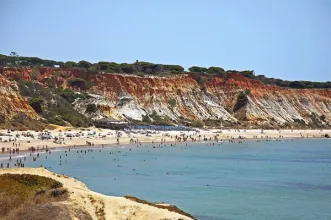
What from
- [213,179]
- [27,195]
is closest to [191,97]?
[213,179]

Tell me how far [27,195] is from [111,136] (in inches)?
2541

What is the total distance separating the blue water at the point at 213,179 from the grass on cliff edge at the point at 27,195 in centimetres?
987

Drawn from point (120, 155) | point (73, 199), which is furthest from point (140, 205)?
point (120, 155)

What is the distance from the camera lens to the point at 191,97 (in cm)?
12181

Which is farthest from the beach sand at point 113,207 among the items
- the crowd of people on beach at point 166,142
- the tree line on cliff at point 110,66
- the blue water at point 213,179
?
the tree line on cliff at point 110,66

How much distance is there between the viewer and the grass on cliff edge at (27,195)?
15469 mm

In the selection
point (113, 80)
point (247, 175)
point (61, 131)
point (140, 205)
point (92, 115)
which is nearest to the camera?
point (140, 205)

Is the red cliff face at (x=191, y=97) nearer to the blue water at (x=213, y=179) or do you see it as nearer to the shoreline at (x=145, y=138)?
the shoreline at (x=145, y=138)

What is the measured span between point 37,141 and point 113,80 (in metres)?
49.0

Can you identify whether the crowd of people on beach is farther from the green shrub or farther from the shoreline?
the green shrub

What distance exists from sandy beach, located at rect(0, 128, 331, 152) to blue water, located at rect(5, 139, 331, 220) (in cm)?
431

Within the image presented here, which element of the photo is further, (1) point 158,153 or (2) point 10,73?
(2) point 10,73

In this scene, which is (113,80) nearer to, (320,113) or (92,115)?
(92,115)

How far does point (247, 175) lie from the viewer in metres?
47.5
